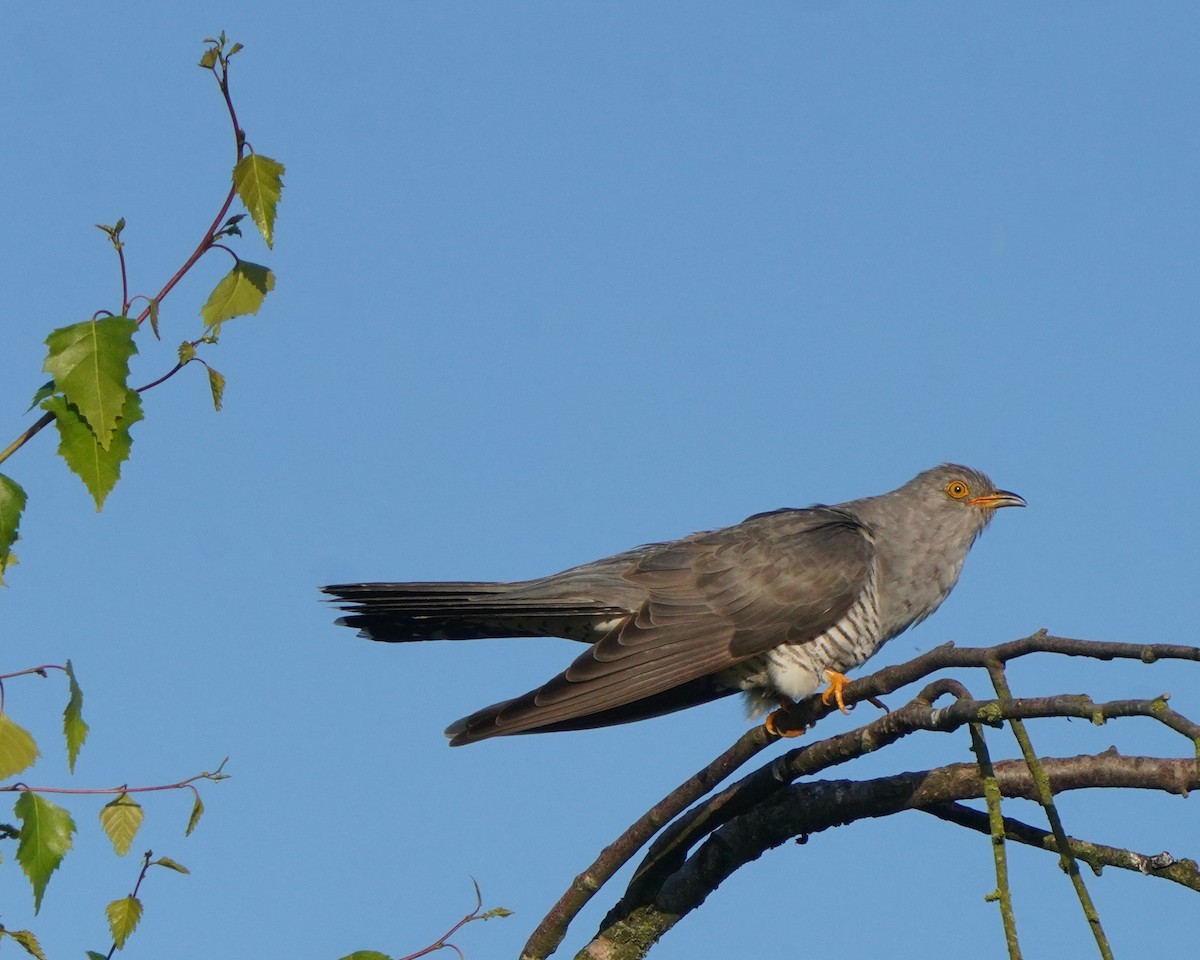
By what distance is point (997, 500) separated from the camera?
6.39m

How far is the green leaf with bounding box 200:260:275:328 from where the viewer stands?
8.16ft

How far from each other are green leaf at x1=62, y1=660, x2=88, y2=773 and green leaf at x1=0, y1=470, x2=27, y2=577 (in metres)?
0.23

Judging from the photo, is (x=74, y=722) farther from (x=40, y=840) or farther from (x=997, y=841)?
(x=997, y=841)

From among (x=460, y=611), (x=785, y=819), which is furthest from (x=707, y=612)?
(x=785, y=819)

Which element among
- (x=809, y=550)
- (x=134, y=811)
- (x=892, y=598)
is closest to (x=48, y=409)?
(x=134, y=811)

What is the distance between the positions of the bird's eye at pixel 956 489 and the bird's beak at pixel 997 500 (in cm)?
5

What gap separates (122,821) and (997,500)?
483 cm

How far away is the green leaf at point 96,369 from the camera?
7.39 ft

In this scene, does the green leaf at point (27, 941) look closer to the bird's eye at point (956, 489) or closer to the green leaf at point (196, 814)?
the green leaf at point (196, 814)

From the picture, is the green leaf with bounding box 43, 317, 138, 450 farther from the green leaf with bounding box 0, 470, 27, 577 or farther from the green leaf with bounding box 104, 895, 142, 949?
the green leaf with bounding box 104, 895, 142, 949

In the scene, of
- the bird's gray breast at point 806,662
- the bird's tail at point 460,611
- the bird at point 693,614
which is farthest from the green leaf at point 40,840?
the bird's gray breast at point 806,662

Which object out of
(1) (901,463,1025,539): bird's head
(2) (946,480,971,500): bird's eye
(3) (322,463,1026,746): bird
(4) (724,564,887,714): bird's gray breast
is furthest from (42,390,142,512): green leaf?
(2) (946,480,971,500): bird's eye

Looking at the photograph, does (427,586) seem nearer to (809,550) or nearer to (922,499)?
(809,550)

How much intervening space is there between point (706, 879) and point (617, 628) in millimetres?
1620
